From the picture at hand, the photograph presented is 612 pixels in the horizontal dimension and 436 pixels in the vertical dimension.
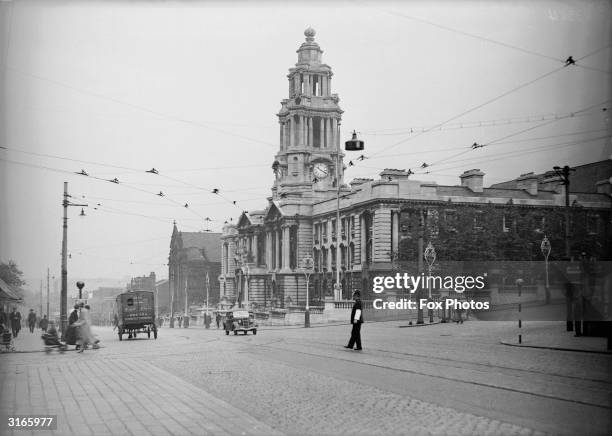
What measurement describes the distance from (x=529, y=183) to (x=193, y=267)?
7828cm

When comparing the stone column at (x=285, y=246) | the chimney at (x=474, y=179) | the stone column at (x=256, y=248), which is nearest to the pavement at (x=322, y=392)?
the chimney at (x=474, y=179)

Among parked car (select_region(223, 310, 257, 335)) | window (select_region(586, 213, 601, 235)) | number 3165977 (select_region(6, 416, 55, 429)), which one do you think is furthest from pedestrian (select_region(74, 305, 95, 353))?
window (select_region(586, 213, 601, 235))

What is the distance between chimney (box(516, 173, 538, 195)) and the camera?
57.4 meters

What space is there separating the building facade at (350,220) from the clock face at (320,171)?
0.39 feet

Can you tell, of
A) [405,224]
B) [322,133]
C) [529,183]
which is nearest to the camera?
[529,183]

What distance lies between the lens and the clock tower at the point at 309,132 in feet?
284

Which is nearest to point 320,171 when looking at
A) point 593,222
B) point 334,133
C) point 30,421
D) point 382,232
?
point 334,133

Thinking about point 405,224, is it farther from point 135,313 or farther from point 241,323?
point 135,313

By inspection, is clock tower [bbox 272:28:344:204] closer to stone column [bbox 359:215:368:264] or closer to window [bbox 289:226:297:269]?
window [bbox 289:226:297:269]

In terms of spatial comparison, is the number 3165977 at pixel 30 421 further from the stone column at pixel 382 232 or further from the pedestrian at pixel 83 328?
the stone column at pixel 382 232

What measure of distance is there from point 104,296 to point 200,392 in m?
138

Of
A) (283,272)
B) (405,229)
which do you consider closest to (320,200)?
(283,272)

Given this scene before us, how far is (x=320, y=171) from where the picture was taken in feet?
296

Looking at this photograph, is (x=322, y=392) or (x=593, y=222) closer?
(x=322, y=392)
